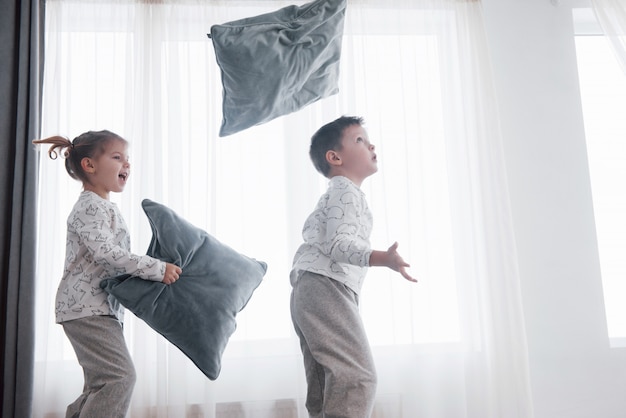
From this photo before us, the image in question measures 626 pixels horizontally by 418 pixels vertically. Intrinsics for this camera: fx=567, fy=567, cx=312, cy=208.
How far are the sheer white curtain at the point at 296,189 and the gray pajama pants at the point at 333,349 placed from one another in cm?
66

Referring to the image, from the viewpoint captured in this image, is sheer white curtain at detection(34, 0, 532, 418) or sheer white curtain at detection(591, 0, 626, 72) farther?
sheer white curtain at detection(591, 0, 626, 72)

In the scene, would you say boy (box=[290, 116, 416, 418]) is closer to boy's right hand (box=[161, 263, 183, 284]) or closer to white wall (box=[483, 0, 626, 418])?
boy's right hand (box=[161, 263, 183, 284])

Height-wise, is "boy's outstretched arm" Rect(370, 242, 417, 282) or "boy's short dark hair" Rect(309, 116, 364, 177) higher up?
"boy's short dark hair" Rect(309, 116, 364, 177)

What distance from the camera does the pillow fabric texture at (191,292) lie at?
5.04ft

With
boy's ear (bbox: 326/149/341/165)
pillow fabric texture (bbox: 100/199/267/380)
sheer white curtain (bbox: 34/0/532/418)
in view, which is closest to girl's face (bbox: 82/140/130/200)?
pillow fabric texture (bbox: 100/199/267/380)

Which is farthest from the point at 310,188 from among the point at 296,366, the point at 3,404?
the point at 3,404

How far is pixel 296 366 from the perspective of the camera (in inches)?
85.7

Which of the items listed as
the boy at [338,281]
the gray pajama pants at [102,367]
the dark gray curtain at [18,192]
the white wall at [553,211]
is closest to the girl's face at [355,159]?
the boy at [338,281]

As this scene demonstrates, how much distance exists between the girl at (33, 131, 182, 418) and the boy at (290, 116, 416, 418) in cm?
39

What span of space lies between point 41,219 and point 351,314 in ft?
4.51

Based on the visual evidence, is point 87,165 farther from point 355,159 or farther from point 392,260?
point 392,260

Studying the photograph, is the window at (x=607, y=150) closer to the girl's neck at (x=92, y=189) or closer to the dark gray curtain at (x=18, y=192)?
the girl's neck at (x=92, y=189)

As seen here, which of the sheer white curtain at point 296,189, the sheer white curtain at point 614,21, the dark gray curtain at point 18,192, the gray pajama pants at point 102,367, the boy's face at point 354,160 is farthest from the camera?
the sheer white curtain at point 614,21

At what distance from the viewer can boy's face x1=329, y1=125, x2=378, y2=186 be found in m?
1.68
